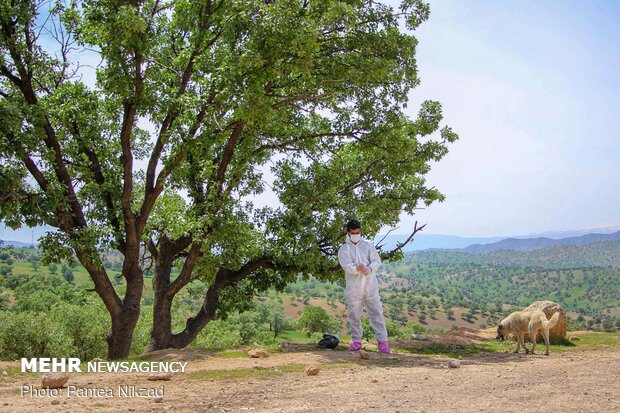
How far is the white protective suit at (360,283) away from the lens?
41.7 ft

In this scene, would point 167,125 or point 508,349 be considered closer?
point 167,125

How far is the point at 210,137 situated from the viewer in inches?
547

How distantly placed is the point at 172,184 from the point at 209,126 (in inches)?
91.1

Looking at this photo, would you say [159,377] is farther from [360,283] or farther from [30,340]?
[30,340]

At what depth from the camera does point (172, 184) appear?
1545cm

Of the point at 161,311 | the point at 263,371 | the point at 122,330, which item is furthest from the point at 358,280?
the point at 122,330

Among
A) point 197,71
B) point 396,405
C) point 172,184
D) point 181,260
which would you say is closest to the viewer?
point 396,405

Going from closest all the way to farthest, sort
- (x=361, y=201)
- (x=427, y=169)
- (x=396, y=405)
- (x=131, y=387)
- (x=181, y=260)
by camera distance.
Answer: (x=396, y=405) < (x=131, y=387) < (x=361, y=201) < (x=427, y=169) < (x=181, y=260)

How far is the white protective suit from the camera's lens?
12695mm

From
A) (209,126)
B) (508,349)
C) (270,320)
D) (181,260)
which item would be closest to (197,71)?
(209,126)

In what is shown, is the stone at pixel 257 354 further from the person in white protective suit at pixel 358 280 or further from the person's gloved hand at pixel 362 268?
the person's gloved hand at pixel 362 268

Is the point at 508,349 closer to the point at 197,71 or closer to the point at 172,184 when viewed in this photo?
the point at 172,184

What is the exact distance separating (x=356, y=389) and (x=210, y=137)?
26.8 feet

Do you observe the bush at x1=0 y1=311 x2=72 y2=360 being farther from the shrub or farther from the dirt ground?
the dirt ground
